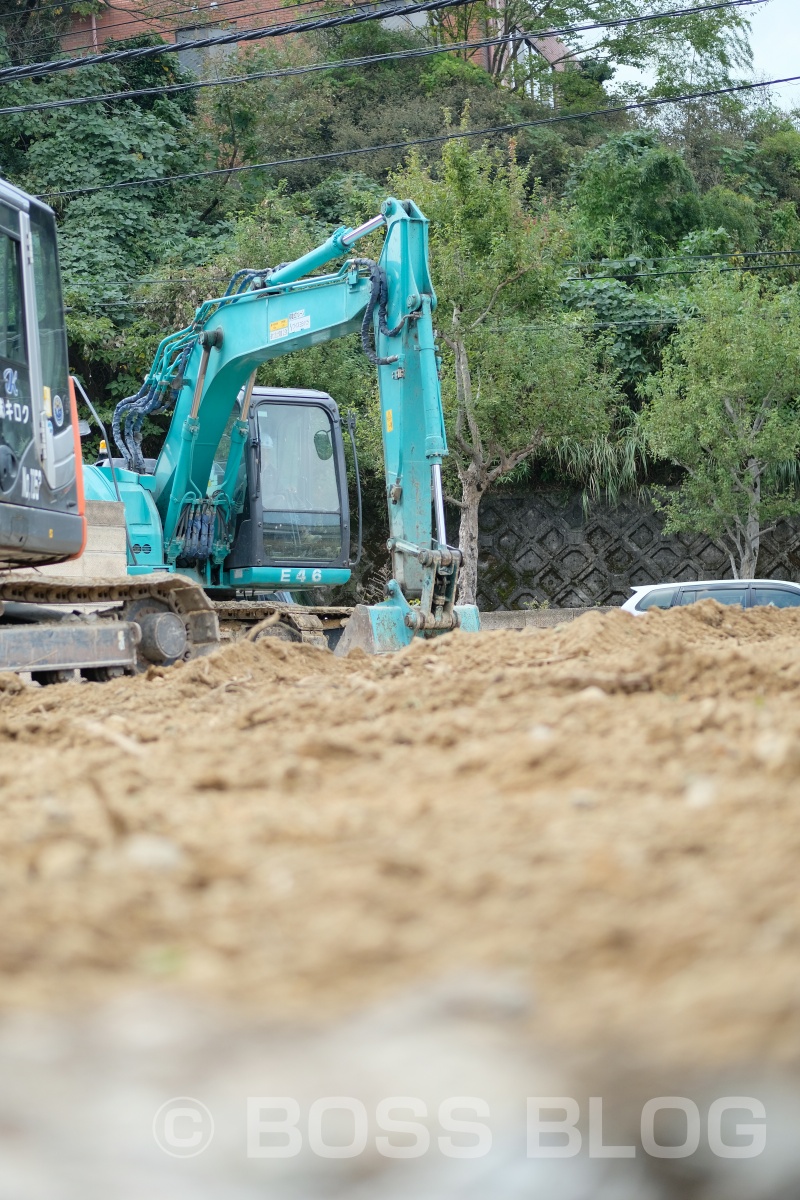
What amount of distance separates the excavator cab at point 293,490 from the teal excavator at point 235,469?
0.02 metres

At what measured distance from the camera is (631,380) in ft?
78.2

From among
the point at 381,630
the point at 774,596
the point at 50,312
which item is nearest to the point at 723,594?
the point at 774,596

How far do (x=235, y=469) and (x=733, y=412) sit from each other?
36.2 ft

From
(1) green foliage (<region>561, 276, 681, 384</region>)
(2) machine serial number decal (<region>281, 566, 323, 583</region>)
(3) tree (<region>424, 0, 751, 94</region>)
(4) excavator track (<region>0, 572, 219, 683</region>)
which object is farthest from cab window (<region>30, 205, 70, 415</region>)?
(3) tree (<region>424, 0, 751, 94</region>)

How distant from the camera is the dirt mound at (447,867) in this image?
1716 millimetres

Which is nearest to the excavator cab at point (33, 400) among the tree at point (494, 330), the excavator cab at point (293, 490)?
the excavator cab at point (293, 490)

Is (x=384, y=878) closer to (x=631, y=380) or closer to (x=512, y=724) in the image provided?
(x=512, y=724)

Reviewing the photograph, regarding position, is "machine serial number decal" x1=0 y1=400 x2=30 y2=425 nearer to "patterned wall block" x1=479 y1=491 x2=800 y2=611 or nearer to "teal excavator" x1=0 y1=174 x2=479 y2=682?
"teal excavator" x1=0 y1=174 x2=479 y2=682

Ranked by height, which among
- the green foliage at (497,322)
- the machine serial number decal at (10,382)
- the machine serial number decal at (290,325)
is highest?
the green foliage at (497,322)

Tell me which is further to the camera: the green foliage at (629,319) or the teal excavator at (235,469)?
the green foliage at (629,319)

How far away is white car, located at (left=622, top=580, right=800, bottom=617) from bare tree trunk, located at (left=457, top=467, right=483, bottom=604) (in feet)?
19.2

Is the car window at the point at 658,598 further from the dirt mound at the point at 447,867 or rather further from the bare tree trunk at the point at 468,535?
the dirt mound at the point at 447,867

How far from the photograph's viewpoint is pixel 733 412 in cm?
1942

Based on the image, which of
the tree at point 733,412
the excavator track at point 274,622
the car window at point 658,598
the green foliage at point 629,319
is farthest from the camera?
the green foliage at point 629,319
